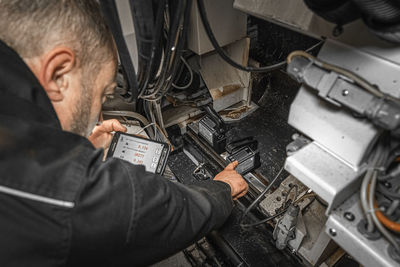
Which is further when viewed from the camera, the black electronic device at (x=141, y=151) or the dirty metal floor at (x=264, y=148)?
the black electronic device at (x=141, y=151)

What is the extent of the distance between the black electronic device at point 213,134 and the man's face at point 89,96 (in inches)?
23.2

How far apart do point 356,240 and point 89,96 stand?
2.46ft

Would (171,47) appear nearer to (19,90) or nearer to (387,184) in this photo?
(19,90)

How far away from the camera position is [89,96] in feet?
2.55

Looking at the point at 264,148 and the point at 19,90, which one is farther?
the point at 264,148

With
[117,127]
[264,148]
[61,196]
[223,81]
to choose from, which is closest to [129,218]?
[61,196]

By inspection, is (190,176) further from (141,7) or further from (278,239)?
(141,7)

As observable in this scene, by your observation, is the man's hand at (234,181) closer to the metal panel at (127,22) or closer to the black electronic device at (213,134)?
the black electronic device at (213,134)

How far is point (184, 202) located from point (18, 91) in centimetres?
51

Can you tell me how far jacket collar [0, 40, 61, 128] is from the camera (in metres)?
0.59

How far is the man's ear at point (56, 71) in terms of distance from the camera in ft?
2.12

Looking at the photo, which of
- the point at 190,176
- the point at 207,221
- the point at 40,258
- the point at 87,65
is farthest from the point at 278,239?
the point at 87,65

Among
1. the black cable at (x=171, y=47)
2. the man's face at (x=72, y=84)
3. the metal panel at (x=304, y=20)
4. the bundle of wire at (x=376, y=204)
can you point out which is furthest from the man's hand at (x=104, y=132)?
the bundle of wire at (x=376, y=204)

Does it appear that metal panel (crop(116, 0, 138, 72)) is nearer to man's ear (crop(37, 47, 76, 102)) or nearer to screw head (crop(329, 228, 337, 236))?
Answer: man's ear (crop(37, 47, 76, 102))
